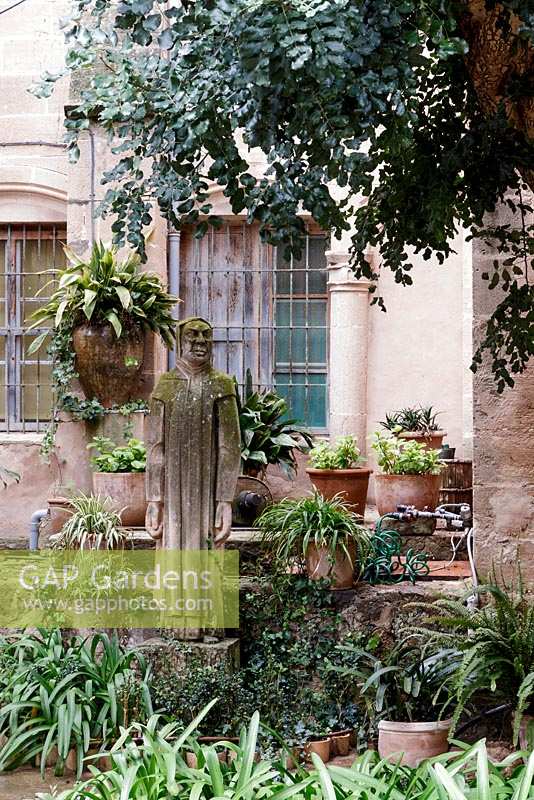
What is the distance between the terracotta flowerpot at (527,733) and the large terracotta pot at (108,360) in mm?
4174

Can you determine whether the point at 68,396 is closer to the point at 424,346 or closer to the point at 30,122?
the point at 30,122

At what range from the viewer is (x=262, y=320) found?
9680 millimetres

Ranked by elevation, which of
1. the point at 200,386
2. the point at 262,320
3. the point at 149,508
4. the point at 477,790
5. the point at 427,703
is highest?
the point at 262,320

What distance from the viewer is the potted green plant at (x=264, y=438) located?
26.2 feet

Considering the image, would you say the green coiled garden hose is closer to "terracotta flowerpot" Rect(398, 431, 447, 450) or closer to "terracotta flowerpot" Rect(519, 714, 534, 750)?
"terracotta flowerpot" Rect(398, 431, 447, 450)

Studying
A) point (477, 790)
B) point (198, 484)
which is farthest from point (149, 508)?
point (477, 790)

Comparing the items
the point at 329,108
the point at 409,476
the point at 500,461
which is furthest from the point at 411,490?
the point at 329,108

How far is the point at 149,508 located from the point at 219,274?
11.9 ft

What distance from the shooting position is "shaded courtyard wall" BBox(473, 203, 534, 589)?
609cm

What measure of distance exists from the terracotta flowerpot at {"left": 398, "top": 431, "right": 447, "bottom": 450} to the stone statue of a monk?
2362 mm

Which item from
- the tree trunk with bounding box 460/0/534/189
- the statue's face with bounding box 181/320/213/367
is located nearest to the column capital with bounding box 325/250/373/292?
the statue's face with bounding box 181/320/213/367

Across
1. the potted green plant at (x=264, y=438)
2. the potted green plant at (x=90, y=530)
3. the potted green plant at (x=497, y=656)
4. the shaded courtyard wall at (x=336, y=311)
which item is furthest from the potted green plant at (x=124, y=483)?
the potted green plant at (x=497, y=656)

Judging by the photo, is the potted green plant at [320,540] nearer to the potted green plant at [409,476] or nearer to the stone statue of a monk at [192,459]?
the stone statue of a monk at [192,459]

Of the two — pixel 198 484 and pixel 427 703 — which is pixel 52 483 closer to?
pixel 198 484
